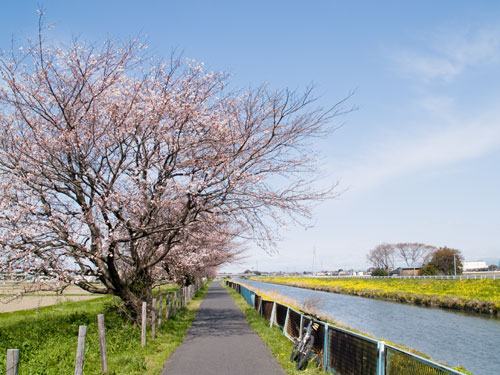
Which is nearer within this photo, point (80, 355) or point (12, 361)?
point (12, 361)

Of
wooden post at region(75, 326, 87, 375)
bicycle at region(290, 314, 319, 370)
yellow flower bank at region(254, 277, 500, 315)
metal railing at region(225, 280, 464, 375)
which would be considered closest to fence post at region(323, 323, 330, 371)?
metal railing at region(225, 280, 464, 375)

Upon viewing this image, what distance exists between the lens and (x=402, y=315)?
29.7 meters

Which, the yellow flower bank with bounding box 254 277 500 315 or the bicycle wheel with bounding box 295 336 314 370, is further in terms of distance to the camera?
the yellow flower bank with bounding box 254 277 500 315

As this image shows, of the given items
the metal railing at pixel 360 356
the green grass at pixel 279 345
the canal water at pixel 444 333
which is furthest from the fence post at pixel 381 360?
the canal water at pixel 444 333

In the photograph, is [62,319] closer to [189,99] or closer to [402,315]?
[189,99]

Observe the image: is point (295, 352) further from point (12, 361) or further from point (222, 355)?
point (12, 361)

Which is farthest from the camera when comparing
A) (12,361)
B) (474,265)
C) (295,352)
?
(474,265)

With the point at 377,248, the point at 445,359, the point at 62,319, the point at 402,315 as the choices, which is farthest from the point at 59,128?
the point at 377,248

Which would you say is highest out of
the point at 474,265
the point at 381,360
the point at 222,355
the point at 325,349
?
the point at 381,360

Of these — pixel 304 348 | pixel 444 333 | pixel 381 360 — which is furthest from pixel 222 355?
pixel 444 333

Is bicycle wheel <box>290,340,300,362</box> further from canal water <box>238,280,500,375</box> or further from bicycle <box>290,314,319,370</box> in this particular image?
canal water <box>238,280,500,375</box>

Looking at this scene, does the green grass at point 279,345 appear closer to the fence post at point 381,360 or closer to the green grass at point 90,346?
the fence post at point 381,360

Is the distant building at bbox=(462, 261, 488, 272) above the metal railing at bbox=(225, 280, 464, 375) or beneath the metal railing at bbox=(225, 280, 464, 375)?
beneath

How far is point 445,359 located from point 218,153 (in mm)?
10725
